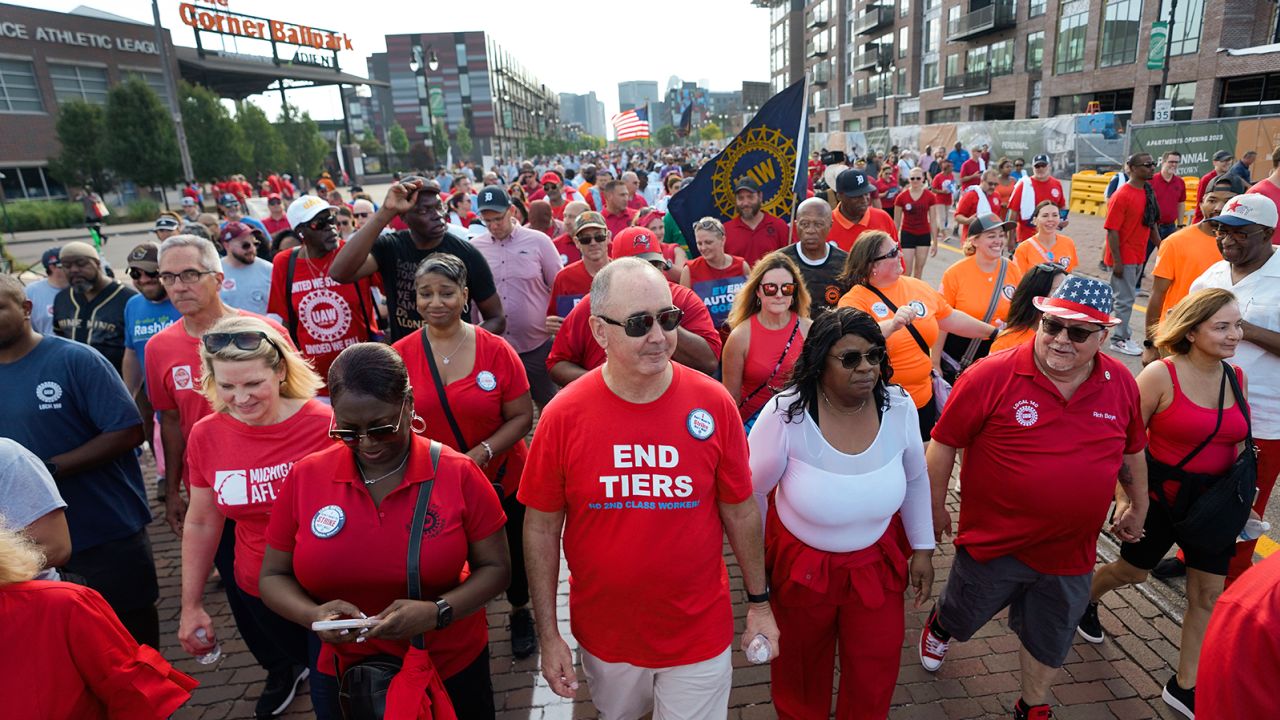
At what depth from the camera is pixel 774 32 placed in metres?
92.2

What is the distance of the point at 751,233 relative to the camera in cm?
643

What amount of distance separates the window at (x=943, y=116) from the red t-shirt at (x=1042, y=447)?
5415 cm

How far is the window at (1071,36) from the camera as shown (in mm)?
36688

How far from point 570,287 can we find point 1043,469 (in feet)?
10.8

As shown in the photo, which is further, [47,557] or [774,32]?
[774,32]

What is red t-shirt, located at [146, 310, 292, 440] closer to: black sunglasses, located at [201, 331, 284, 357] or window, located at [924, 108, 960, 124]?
black sunglasses, located at [201, 331, 284, 357]

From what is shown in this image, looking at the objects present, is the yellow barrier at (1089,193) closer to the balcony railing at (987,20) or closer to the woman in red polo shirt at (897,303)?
the woman in red polo shirt at (897,303)

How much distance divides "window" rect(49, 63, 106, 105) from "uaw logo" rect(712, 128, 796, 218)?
44.7 m

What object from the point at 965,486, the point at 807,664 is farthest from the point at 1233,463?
the point at 807,664

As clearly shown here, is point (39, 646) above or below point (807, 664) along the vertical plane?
above

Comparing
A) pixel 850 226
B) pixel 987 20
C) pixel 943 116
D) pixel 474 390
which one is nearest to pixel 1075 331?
pixel 474 390

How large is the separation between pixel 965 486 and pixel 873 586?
0.87m

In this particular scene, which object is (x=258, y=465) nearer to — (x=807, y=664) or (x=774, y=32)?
(x=807, y=664)

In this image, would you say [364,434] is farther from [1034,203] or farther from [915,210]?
[1034,203]
